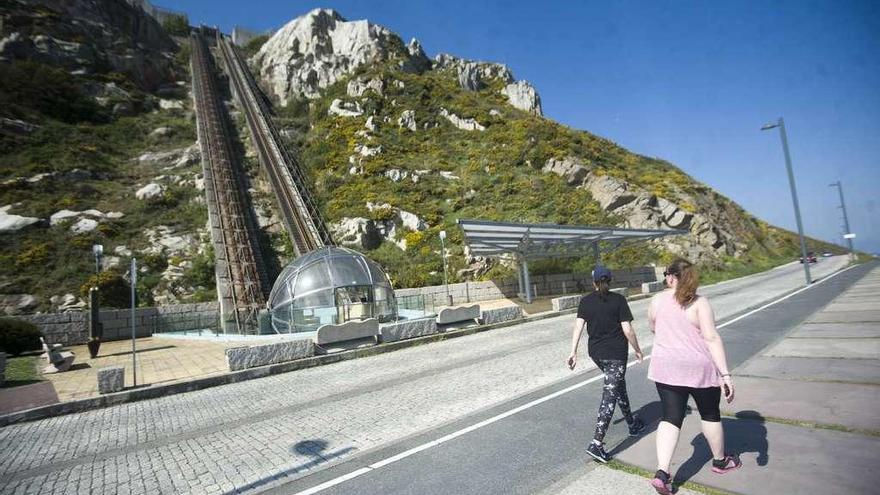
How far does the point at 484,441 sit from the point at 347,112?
5010cm

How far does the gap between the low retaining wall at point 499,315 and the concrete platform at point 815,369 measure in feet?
29.4

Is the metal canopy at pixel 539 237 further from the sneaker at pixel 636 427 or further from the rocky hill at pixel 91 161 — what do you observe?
the rocky hill at pixel 91 161

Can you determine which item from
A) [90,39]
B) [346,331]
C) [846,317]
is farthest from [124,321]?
[90,39]

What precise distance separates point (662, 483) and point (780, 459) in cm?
130

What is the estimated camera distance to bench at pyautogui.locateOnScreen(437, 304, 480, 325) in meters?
13.9

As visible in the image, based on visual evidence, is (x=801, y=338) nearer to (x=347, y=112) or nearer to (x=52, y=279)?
(x=52, y=279)

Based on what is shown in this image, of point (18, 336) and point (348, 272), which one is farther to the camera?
point (348, 272)

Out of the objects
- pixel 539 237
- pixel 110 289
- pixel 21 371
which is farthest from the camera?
pixel 539 237

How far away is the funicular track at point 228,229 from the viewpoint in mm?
22487

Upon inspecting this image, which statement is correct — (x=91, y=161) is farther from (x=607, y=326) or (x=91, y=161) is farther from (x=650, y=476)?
(x=650, y=476)

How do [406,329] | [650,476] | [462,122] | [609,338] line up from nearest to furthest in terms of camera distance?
1. [650,476]
2. [609,338]
3. [406,329]
4. [462,122]

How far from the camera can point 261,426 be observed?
19.2 feet

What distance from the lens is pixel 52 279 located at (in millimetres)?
21188

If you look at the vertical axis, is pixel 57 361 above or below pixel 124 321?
below
